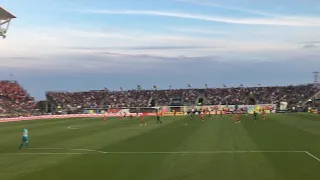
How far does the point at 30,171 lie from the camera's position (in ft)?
59.4

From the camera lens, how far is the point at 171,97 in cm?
11725

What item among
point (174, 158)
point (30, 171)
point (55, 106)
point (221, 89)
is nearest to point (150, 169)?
point (174, 158)

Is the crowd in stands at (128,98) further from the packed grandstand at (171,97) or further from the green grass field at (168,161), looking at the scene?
the green grass field at (168,161)

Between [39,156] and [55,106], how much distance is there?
86.1 meters

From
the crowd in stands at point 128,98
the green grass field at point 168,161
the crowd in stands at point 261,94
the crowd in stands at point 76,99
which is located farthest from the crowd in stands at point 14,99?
the green grass field at point 168,161

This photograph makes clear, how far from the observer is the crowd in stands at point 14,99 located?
83688 mm

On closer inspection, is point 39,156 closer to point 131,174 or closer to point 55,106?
point 131,174

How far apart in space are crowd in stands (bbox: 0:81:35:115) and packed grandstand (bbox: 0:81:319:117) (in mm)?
396

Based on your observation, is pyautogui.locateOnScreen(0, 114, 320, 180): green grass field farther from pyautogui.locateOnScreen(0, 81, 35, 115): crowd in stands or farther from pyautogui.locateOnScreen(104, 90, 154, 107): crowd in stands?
pyautogui.locateOnScreen(104, 90, 154, 107): crowd in stands

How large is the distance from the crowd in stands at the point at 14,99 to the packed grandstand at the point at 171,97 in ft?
1.30

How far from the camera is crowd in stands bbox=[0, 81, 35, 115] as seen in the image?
275 feet

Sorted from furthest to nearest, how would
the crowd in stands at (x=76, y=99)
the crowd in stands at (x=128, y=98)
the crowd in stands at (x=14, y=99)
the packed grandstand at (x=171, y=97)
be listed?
1. the crowd in stands at (x=128, y=98)
2. the crowd in stands at (x=76, y=99)
3. the packed grandstand at (x=171, y=97)
4. the crowd in stands at (x=14, y=99)

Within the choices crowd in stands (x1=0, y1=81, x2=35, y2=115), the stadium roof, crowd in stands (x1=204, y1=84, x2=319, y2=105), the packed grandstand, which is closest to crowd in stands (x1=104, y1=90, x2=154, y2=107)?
the packed grandstand

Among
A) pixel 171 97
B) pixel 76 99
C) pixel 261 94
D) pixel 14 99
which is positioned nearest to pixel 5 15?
pixel 14 99
